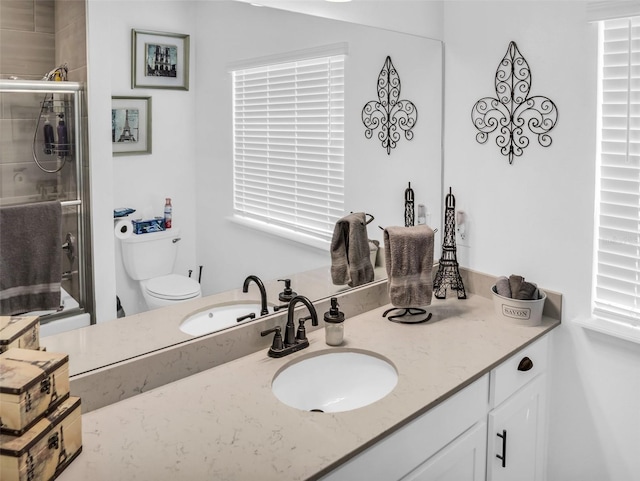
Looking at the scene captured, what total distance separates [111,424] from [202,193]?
0.68m

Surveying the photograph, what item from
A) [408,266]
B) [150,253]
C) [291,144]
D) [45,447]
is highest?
[291,144]

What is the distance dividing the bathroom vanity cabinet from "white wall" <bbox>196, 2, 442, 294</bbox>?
70cm

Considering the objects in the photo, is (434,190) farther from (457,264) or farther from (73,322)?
(73,322)

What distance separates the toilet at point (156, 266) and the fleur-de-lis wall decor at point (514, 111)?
1370 mm

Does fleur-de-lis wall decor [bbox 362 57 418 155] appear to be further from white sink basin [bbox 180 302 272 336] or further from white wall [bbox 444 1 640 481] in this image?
white sink basin [bbox 180 302 272 336]

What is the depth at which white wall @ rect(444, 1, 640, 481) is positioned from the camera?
6.31 ft

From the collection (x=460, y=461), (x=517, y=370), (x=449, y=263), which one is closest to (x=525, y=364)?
(x=517, y=370)

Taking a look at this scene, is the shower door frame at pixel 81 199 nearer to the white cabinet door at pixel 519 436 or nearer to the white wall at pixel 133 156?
the white wall at pixel 133 156

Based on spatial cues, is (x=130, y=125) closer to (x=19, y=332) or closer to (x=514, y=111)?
(x=19, y=332)

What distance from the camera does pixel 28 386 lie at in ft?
3.42

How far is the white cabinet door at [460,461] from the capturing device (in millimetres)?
1513

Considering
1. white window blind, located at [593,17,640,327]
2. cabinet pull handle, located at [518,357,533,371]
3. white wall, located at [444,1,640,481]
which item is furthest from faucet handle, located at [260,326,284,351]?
white window blind, located at [593,17,640,327]

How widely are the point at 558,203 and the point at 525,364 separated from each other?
2.03 ft

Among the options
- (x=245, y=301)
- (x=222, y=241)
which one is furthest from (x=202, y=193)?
(x=245, y=301)
